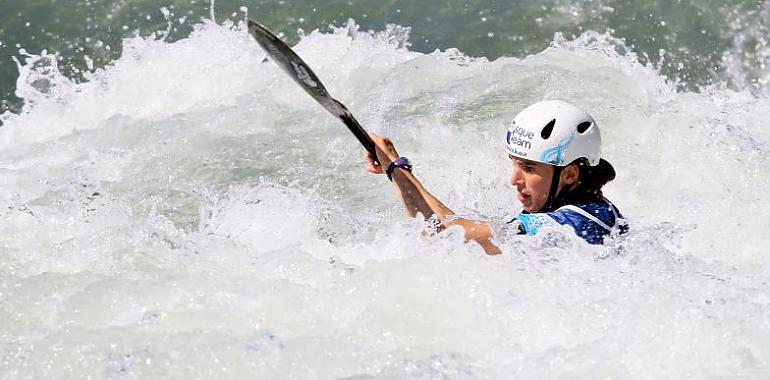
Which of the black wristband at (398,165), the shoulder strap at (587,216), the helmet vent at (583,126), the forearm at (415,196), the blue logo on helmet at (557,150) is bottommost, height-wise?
the forearm at (415,196)

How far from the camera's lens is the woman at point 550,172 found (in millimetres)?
4621

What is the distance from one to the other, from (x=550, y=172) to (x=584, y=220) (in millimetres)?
319

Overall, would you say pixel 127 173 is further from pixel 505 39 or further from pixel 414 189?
pixel 505 39

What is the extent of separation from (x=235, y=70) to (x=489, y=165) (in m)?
2.20

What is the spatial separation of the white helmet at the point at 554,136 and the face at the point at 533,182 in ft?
0.13

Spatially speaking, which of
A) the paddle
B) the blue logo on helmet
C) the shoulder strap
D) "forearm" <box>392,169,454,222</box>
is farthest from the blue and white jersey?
the paddle

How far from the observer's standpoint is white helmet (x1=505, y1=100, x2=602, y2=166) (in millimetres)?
4738

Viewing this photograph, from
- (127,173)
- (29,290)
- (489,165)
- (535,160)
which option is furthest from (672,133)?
(29,290)

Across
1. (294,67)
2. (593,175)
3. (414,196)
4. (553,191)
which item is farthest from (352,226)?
(593,175)

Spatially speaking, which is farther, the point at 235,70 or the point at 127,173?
the point at 235,70

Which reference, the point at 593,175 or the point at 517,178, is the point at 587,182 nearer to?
the point at 593,175

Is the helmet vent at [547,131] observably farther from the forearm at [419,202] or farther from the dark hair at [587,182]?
the forearm at [419,202]

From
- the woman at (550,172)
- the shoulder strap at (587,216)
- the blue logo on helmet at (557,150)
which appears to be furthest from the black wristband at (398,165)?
the shoulder strap at (587,216)

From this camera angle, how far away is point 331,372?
3.96m
